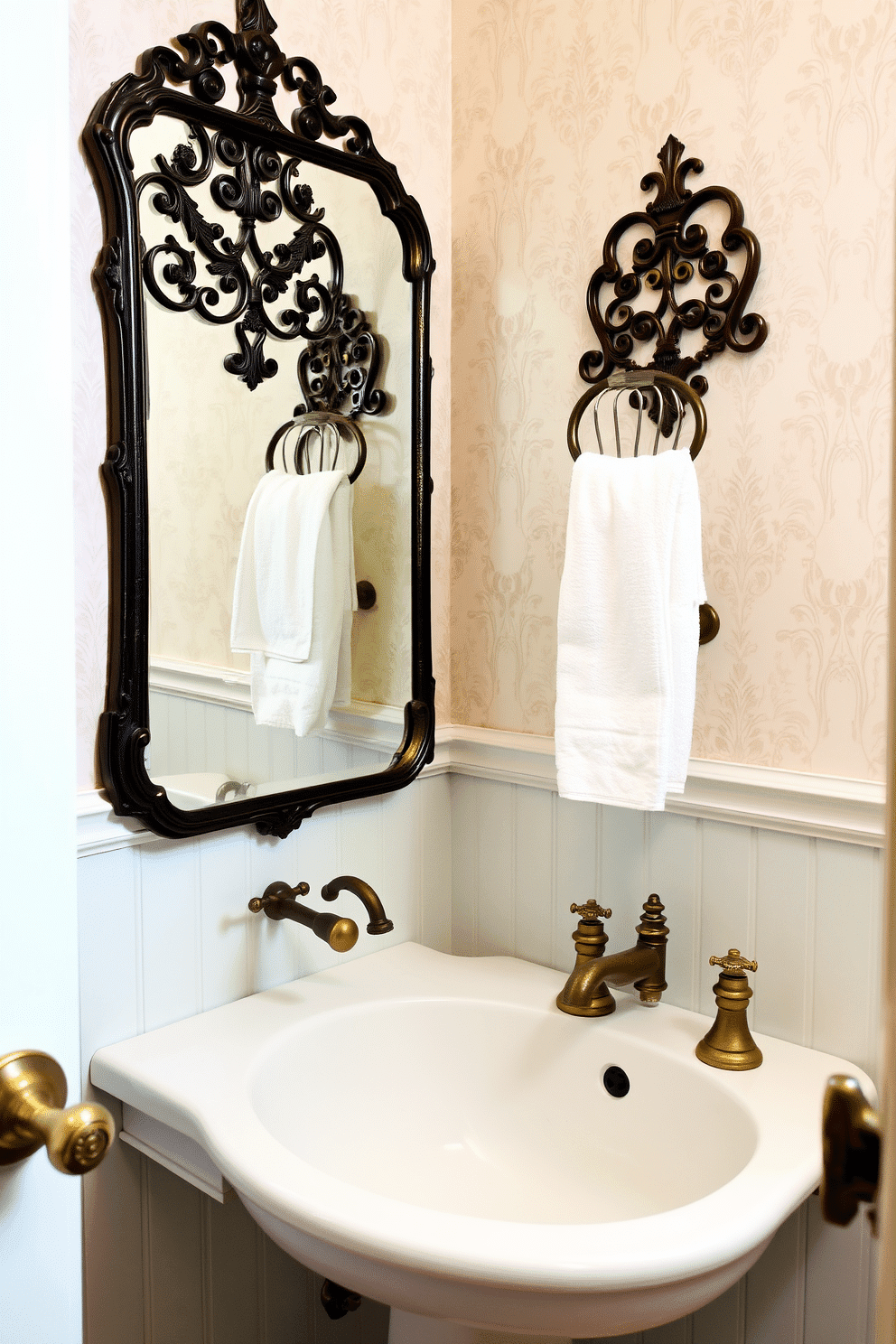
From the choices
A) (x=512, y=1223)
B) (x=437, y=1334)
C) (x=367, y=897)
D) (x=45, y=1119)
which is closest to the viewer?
(x=45, y=1119)

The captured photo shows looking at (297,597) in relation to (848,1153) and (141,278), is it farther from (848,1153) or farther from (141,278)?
(848,1153)

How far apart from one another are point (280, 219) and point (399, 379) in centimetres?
28

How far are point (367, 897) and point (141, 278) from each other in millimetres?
825

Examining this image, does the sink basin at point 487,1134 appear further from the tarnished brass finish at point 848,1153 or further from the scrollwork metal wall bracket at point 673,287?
the scrollwork metal wall bracket at point 673,287

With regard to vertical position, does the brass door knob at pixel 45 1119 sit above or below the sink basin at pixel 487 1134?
above

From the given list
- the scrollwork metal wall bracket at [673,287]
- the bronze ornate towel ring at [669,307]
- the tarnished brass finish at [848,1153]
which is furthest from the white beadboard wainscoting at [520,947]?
the tarnished brass finish at [848,1153]

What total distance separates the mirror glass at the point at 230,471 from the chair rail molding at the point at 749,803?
0.08m

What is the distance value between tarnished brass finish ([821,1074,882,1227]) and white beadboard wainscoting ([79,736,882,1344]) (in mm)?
932

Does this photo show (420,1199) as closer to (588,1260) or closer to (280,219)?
(588,1260)

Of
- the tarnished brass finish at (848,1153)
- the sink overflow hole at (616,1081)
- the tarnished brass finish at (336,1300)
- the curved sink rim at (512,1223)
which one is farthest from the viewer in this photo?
the tarnished brass finish at (336,1300)

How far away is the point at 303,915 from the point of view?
1325 millimetres

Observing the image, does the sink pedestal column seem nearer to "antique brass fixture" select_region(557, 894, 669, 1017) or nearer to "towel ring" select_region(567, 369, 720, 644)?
"antique brass fixture" select_region(557, 894, 669, 1017)

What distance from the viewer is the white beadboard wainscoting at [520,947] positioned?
1.19 metres

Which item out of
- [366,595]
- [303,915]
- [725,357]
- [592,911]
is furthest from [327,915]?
[725,357]
